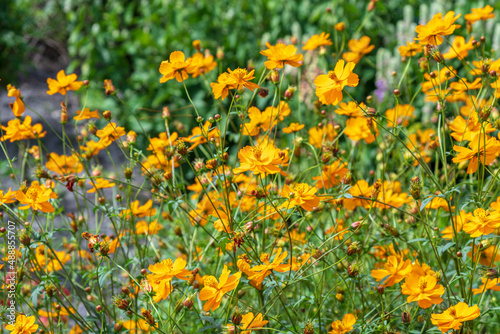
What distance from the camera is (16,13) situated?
4.54 meters

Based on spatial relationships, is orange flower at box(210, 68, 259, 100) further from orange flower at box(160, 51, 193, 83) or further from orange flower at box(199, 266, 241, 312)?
orange flower at box(199, 266, 241, 312)

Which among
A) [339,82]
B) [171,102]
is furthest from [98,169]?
[171,102]

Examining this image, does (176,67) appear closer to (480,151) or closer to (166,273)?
(166,273)

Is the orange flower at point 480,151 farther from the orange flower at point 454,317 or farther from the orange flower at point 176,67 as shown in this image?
the orange flower at point 176,67

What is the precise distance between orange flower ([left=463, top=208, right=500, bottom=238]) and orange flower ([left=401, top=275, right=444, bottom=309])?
12cm

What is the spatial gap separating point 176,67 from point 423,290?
674 millimetres

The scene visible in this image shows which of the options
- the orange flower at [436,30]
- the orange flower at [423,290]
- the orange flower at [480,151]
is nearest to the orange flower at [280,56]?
the orange flower at [436,30]

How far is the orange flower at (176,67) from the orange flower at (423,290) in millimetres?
624

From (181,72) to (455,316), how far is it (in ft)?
2.43

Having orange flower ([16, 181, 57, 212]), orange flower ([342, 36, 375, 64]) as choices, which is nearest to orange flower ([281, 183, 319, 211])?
orange flower ([16, 181, 57, 212])

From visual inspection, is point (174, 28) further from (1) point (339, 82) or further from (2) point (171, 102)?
(1) point (339, 82)

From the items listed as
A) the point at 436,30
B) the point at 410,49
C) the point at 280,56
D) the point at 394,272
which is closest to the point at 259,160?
the point at 280,56

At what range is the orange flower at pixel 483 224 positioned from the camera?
36.0 inches

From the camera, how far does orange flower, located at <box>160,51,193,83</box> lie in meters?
1.08
